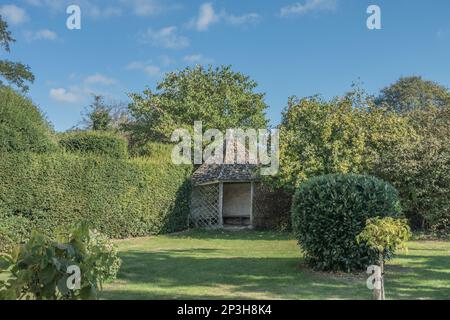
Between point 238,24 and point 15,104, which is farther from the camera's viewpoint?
point 238,24

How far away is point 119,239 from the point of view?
16.3 m

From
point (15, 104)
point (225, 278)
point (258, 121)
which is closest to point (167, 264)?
point (225, 278)

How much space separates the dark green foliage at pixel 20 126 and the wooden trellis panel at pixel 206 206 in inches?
330

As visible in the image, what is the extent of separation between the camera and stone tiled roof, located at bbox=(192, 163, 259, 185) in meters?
20.6

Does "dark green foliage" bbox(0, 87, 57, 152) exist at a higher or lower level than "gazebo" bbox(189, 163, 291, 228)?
higher

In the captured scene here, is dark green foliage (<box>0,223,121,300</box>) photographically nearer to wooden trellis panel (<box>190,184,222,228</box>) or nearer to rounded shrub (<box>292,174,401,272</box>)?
rounded shrub (<box>292,174,401,272</box>)

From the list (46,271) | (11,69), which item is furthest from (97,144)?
(46,271)

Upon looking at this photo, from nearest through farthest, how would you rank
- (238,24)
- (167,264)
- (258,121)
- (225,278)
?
(225,278) < (167,264) < (238,24) < (258,121)

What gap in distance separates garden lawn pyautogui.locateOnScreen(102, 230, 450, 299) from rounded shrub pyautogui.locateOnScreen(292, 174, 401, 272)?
1.25 feet

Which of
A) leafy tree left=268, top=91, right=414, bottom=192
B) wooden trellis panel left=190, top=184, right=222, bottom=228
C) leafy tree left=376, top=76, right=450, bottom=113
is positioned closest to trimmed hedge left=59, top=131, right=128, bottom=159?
wooden trellis panel left=190, top=184, right=222, bottom=228

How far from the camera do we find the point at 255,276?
27.8 ft
